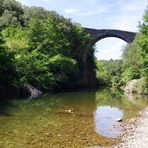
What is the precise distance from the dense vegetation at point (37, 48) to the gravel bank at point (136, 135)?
13.9 meters

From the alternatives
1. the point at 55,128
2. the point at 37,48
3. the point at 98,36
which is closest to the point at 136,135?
the point at 55,128

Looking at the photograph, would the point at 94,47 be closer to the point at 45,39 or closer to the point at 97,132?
the point at 45,39

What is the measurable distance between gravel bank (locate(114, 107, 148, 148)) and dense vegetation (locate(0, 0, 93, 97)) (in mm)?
13920

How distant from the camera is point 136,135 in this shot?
554 inches

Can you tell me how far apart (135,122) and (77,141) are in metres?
5.82

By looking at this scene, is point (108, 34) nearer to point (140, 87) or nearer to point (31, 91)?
point (140, 87)

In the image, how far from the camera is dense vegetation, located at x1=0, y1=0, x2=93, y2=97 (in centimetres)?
2999

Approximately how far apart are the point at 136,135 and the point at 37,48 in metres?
27.4

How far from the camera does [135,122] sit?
1780cm

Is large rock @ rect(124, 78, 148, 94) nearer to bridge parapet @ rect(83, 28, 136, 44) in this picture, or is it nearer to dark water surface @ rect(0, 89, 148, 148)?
bridge parapet @ rect(83, 28, 136, 44)

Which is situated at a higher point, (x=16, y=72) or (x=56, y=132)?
(x=16, y=72)

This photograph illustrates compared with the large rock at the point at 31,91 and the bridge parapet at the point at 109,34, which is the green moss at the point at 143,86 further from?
the bridge parapet at the point at 109,34

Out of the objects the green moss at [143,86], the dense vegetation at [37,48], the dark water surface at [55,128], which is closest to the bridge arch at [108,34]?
the dense vegetation at [37,48]

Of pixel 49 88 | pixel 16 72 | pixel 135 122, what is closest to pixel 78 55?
pixel 49 88
